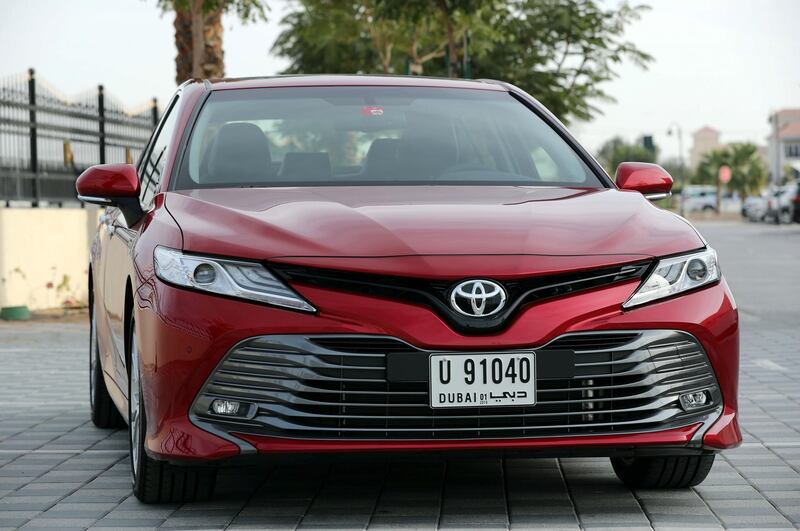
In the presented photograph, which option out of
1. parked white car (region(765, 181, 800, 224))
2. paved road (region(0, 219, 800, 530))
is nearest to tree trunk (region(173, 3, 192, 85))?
paved road (region(0, 219, 800, 530))

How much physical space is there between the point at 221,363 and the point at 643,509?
149cm

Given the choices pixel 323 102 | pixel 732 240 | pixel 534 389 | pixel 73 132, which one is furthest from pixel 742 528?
pixel 732 240

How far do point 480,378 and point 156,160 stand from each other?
219cm

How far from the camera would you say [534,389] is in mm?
4707

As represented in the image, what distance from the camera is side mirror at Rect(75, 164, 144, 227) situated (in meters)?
5.78

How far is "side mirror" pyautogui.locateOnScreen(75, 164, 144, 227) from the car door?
0.05 metres

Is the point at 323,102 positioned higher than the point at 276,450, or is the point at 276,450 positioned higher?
the point at 323,102

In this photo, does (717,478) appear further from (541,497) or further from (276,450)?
(276,450)

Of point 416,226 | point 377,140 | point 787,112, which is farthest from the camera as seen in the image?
point 787,112

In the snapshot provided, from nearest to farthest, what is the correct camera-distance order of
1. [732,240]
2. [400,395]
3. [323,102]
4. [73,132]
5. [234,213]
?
[400,395], [234,213], [323,102], [73,132], [732,240]

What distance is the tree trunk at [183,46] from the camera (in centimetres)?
1981

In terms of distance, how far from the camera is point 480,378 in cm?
466

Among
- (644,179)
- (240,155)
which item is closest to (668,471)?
(644,179)

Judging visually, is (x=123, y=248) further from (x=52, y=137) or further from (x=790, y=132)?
(x=790, y=132)
